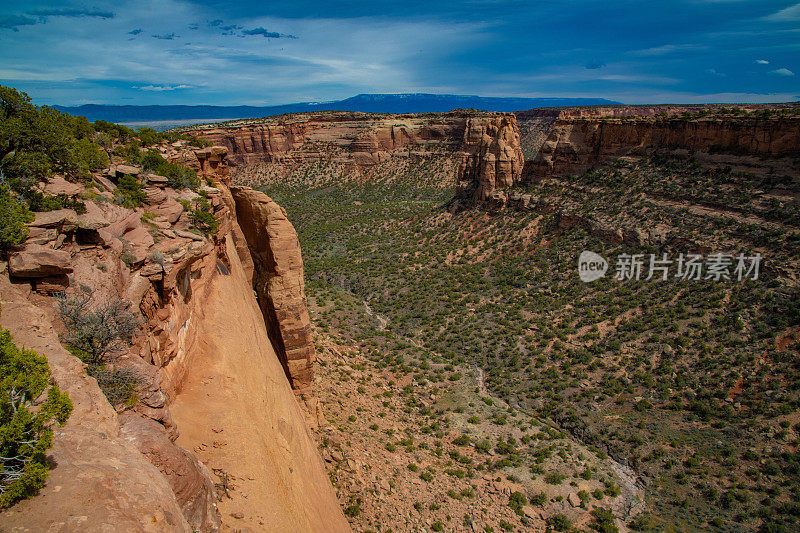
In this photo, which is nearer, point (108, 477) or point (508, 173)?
point (108, 477)

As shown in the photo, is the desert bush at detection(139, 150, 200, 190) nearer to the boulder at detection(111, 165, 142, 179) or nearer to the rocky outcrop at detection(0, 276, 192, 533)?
the boulder at detection(111, 165, 142, 179)

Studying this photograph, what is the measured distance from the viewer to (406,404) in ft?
78.7

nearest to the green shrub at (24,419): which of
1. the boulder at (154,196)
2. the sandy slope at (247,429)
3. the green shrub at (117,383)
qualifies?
the green shrub at (117,383)

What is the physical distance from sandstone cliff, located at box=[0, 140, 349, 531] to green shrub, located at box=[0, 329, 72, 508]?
0.26 meters

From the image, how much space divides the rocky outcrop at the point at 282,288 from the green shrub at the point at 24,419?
35.9ft

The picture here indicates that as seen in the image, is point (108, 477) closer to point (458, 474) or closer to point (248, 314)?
point (248, 314)

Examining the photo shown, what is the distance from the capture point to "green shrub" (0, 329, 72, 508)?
14.5 ft

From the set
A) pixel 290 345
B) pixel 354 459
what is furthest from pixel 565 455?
pixel 290 345

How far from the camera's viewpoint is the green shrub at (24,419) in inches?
175

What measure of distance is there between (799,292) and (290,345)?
32434 millimetres

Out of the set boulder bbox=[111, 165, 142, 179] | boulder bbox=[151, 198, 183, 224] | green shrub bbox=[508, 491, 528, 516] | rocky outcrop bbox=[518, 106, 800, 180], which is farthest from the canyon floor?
boulder bbox=[111, 165, 142, 179]

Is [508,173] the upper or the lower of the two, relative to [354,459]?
upper

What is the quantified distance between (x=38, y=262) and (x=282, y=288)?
962 centimetres

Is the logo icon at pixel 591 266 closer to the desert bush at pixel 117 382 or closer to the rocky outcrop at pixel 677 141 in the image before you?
the rocky outcrop at pixel 677 141
